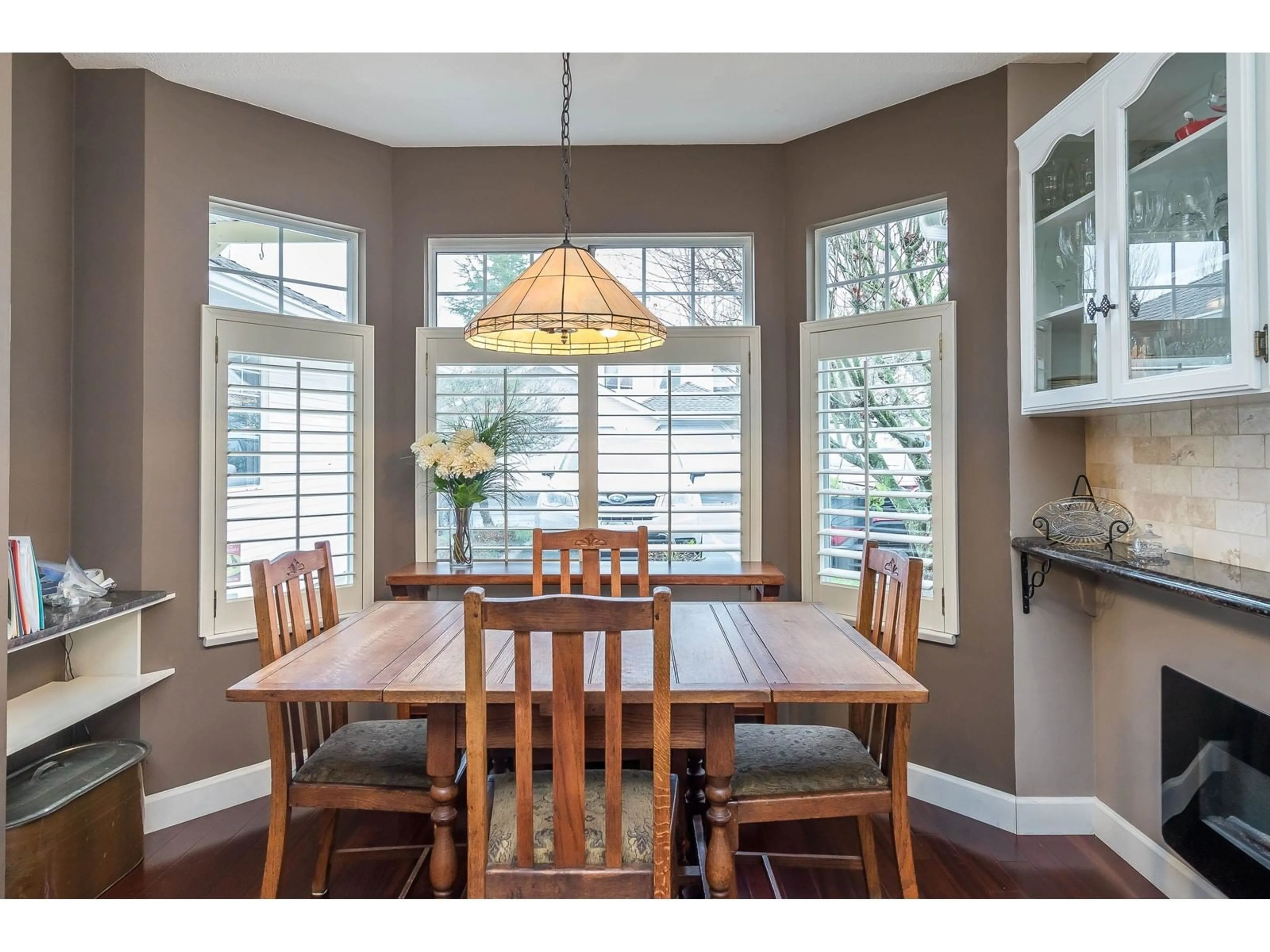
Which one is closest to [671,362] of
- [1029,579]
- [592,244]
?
[592,244]

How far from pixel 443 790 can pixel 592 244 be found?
238cm

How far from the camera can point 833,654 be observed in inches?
69.4

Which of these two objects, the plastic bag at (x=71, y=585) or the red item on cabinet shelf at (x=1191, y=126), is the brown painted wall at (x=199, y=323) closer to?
the plastic bag at (x=71, y=585)

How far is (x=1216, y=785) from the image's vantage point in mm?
1796

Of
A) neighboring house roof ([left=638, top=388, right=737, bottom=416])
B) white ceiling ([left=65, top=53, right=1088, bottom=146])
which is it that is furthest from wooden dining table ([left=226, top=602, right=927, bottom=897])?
white ceiling ([left=65, top=53, right=1088, bottom=146])

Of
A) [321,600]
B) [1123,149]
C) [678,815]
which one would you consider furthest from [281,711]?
[1123,149]

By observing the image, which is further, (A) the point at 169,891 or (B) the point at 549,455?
(B) the point at 549,455

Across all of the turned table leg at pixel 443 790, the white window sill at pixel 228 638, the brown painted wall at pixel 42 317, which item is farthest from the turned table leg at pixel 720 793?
the brown painted wall at pixel 42 317

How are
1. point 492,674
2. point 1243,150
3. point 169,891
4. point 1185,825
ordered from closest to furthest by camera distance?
1. point 1243,150
2. point 492,674
3. point 1185,825
4. point 169,891

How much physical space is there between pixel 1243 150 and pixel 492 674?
6.39ft

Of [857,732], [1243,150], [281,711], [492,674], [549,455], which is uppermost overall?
[1243,150]

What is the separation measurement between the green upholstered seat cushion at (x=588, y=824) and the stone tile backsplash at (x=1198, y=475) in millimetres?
1646
